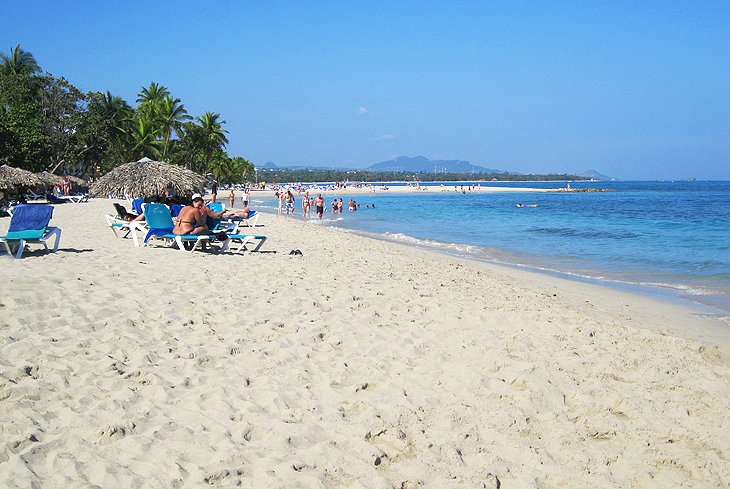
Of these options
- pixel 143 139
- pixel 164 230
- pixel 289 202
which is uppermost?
pixel 143 139

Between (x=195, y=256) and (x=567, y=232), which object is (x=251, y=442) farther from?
(x=567, y=232)

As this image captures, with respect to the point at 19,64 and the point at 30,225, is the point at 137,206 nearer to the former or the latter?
the point at 30,225

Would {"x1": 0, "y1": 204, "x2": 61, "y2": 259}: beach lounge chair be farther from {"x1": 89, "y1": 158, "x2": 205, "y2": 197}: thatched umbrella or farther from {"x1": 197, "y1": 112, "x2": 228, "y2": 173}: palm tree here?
{"x1": 197, "y1": 112, "x2": 228, "y2": 173}: palm tree

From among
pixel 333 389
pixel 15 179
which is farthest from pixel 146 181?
pixel 333 389

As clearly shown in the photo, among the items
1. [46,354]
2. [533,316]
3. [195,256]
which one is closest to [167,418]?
[46,354]

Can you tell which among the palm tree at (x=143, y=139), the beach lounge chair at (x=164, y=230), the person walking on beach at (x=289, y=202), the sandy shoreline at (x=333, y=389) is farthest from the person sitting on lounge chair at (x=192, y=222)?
the palm tree at (x=143, y=139)

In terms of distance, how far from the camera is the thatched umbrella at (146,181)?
1600cm

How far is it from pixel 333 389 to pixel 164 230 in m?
7.33

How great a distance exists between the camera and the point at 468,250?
1647 cm

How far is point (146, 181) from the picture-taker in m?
16.0

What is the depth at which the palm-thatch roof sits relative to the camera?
22.4 meters

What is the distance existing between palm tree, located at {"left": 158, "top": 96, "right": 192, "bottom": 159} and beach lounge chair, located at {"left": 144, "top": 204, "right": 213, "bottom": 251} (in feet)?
131

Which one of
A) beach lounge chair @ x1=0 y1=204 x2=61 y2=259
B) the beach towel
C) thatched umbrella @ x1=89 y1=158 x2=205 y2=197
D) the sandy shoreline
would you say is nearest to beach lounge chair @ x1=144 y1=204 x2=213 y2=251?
beach lounge chair @ x1=0 y1=204 x2=61 y2=259

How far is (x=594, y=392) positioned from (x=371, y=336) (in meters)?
1.91
